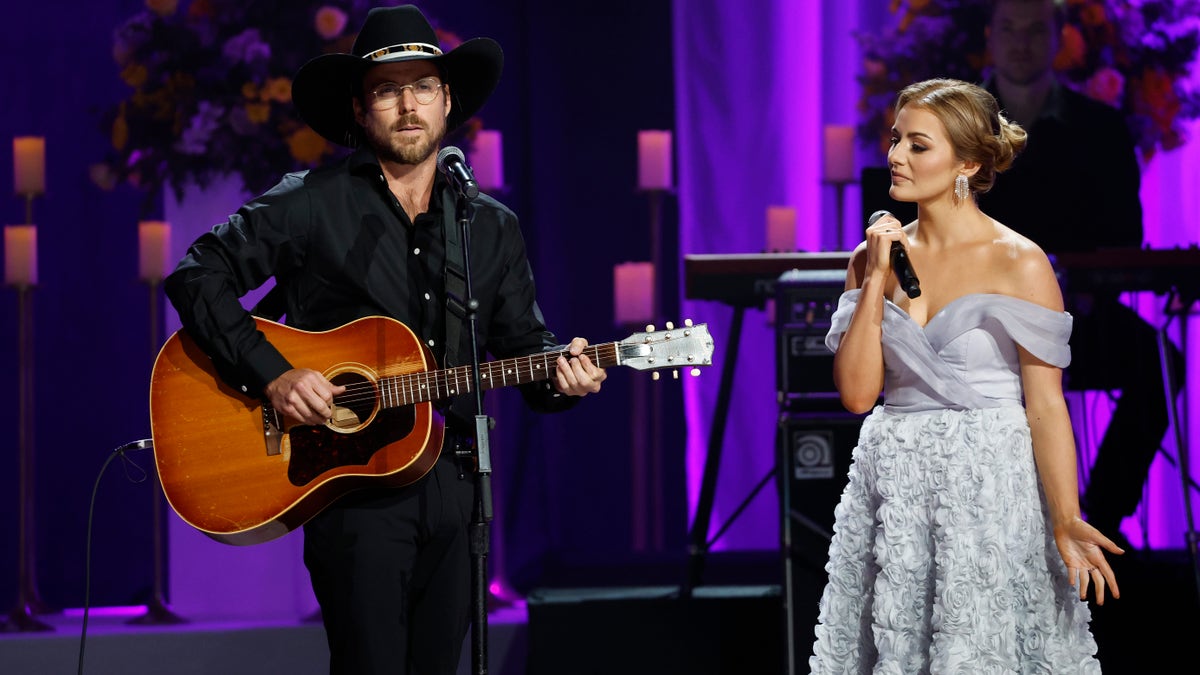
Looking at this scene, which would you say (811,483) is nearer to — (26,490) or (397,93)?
(397,93)

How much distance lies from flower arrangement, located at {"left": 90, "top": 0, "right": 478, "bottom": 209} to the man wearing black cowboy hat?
179cm

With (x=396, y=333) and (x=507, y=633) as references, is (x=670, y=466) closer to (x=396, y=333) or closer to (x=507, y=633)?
(x=507, y=633)

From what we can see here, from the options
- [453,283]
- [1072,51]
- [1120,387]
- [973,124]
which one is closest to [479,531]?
[453,283]

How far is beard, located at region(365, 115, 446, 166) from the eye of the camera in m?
2.87

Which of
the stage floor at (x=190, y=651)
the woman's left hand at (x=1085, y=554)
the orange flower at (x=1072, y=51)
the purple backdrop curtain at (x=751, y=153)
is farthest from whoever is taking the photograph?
the purple backdrop curtain at (x=751, y=153)

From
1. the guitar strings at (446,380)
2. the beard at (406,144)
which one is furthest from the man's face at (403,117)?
the guitar strings at (446,380)

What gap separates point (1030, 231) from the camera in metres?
4.76

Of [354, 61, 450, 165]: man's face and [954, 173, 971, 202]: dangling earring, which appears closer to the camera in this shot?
[954, 173, 971, 202]: dangling earring

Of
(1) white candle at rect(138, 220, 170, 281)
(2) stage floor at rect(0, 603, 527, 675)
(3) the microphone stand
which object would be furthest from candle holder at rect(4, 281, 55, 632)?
(3) the microphone stand

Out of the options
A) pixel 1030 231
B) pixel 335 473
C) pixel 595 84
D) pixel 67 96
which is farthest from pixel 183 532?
pixel 1030 231

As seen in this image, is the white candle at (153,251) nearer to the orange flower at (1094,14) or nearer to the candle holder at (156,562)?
the candle holder at (156,562)

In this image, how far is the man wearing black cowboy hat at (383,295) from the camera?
2.72 meters

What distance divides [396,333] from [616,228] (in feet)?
9.90

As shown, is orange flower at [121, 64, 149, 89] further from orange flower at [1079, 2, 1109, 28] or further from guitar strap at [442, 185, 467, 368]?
orange flower at [1079, 2, 1109, 28]
